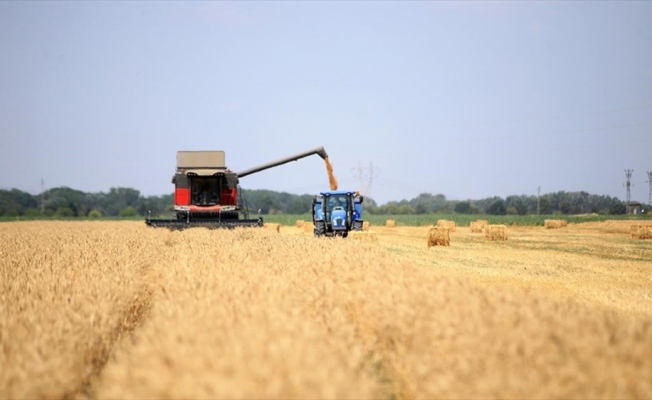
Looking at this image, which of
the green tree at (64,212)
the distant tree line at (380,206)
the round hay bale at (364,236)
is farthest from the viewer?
the distant tree line at (380,206)

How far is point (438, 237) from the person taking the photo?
84.2 ft

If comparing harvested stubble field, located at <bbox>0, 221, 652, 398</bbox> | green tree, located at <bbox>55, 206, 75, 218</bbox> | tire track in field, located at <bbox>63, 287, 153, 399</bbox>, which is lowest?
tire track in field, located at <bbox>63, 287, 153, 399</bbox>

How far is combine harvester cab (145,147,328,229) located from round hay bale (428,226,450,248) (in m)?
8.07

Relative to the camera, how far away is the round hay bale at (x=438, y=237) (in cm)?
2561

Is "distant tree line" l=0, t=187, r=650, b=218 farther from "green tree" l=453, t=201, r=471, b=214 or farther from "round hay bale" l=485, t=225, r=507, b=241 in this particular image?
"round hay bale" l=485, t=225, r=507, b=241

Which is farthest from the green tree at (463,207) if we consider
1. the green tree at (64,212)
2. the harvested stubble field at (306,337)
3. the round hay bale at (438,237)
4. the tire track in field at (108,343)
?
the tire track in field at (108,343)

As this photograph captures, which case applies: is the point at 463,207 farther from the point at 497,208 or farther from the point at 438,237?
the point at 438,237

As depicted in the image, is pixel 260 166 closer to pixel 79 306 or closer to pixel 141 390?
pixel 79 306

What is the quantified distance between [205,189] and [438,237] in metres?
10.1

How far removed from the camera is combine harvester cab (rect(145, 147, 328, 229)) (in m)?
23.1

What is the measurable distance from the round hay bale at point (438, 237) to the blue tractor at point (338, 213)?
12.2 ft

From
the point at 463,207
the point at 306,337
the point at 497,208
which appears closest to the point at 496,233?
the point at 306,337

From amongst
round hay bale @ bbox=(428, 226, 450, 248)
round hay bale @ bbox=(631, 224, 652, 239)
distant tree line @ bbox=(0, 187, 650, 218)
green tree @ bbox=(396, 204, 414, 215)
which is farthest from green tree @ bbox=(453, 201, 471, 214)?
round hay bale @ bbox=(428, 226, 450, 248)

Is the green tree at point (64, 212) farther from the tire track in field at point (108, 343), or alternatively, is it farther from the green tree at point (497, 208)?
the tire track in field at point (108, 343)
